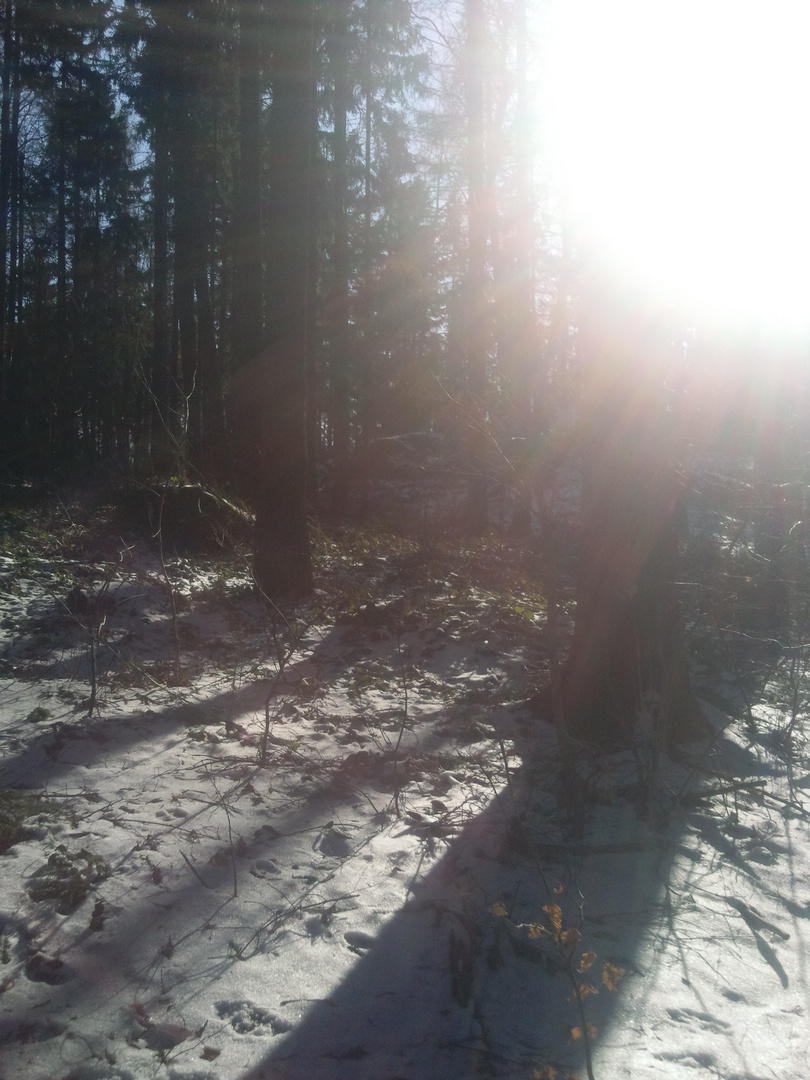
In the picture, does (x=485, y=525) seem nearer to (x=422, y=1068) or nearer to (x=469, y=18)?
(x=469, y=18)

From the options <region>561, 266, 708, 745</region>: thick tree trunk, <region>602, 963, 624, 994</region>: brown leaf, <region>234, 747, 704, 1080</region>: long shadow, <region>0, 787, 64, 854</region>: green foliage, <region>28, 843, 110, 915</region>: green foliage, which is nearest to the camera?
<region>234, 747, 704, 1080</region>: long shadow

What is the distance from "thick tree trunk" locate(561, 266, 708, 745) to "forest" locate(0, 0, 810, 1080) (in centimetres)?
3

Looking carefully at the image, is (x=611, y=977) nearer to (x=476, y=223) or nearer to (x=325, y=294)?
(x=476, y=223)

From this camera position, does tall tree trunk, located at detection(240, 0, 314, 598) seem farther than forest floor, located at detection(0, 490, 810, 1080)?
Yes

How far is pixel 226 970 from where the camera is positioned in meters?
2.63

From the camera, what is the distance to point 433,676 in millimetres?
6082

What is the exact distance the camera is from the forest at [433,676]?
2596 mm

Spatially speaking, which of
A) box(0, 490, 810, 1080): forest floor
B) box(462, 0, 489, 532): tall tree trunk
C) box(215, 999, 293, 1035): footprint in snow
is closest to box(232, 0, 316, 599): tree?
box(0, 490, 810, 1080): forest floor

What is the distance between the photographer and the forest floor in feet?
7.90

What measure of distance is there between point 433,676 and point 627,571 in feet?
6.17

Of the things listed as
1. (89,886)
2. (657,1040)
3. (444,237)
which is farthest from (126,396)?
(657,1040)

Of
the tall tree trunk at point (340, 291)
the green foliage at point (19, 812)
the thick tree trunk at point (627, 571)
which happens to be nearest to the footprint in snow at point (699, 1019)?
the thick tree trunk at point (627, 571)

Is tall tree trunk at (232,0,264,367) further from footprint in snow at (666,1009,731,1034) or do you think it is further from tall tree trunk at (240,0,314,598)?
footprint in snow at (666,1009,731,1034)

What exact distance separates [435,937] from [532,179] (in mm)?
11924
